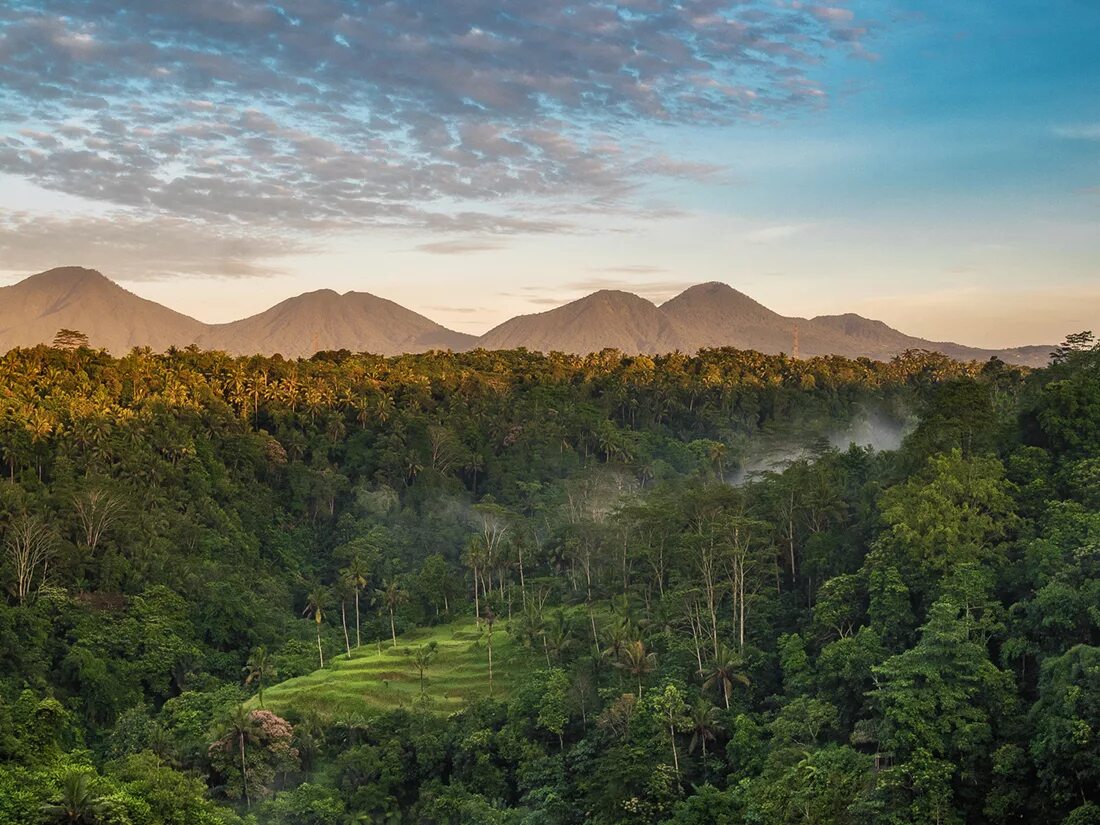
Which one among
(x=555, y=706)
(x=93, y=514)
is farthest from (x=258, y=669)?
(x=93, y=514)

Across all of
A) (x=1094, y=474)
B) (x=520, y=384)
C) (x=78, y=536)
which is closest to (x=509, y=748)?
(x=1094, y=474)

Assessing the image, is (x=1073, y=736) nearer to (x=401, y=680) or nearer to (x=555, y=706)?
(x=555, y=706)

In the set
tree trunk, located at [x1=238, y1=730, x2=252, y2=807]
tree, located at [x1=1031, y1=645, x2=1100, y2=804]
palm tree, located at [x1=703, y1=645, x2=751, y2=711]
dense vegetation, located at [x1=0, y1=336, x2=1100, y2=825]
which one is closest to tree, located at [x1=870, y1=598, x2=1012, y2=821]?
dense vegetation, located at [x1=0, y1=336, x2=1100, y2=825]

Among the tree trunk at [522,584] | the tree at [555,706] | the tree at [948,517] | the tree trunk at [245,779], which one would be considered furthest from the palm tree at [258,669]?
the tree at [948,517]

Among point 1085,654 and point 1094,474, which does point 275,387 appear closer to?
point 1094,474

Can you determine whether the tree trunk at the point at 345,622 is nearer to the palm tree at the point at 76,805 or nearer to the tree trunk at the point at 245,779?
the tree trunk at the point at 245,779

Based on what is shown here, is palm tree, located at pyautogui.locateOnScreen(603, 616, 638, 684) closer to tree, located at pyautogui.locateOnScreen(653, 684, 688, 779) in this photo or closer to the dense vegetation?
the dense vegetation
